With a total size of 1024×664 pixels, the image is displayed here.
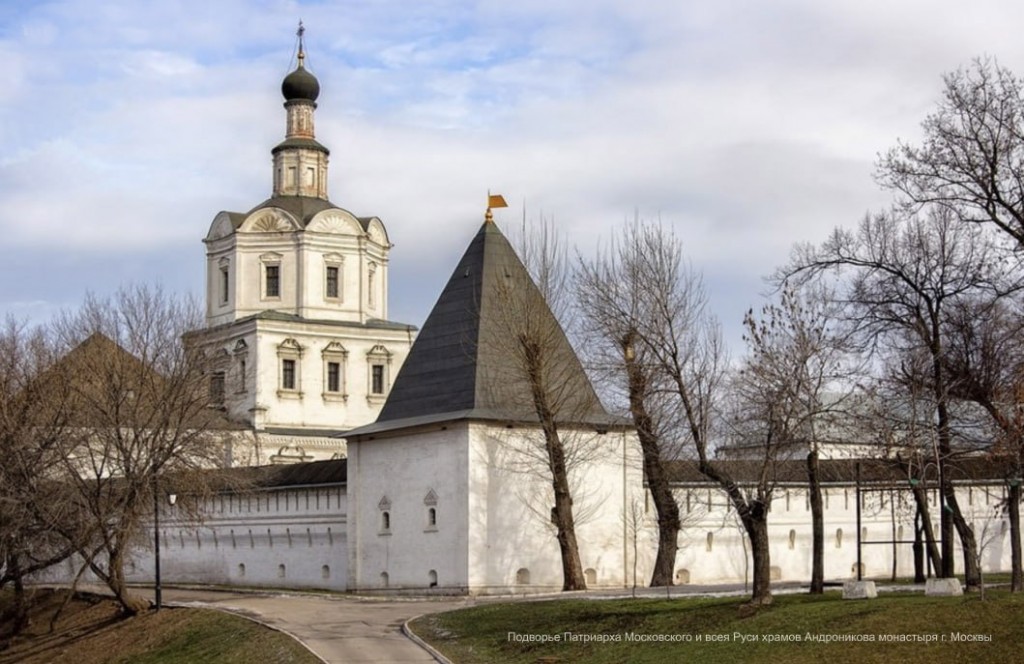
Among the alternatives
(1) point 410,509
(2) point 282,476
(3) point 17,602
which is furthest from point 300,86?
(1) point 410,509

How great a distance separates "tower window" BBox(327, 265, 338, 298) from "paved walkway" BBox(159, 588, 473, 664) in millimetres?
21657

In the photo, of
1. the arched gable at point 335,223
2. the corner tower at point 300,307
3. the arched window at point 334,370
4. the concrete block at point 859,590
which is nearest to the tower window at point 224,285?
the corner tower at point 300,307

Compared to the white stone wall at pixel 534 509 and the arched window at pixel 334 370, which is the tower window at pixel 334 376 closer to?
the arched window at pixel 334 370

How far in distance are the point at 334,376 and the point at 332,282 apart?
3390mm

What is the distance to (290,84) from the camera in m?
56.6

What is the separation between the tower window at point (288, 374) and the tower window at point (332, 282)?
115 inches

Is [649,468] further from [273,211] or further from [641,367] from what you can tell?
[273,211]

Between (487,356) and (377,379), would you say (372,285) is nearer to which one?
(377,379)

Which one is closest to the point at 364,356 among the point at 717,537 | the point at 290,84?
the point at 290,84

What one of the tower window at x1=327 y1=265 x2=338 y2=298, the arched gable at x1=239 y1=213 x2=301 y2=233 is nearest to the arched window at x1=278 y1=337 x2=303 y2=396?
the tower window at x1=327 y1=265 x2=338 y2=298

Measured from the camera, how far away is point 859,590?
2075 cm

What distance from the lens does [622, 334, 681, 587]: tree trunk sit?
97.3ft

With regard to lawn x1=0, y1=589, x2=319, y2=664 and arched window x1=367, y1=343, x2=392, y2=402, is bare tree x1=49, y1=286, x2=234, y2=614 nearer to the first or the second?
lawn x1=0, y1=589, x2=319, y2=664

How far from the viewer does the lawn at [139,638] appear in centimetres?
2523
